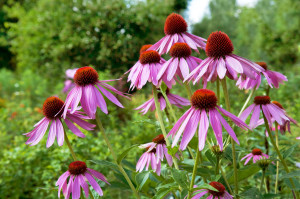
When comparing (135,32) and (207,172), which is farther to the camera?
(135,32)

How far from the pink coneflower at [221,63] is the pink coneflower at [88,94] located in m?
0.26

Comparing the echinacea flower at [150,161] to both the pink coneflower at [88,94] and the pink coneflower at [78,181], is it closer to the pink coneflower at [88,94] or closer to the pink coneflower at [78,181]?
the pink coneflower at [78,181]

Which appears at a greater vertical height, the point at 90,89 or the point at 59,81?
the point at 90,89

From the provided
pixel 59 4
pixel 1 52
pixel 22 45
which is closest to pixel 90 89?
pixel 59 4

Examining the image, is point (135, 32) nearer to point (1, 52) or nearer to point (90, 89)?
point (90, 89)

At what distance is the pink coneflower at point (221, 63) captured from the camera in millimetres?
828

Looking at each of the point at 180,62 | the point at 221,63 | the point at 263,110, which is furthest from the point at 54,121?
the point at 263,110

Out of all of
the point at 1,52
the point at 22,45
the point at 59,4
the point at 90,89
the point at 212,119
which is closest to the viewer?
the point at 212,119

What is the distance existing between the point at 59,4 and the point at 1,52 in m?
5.09

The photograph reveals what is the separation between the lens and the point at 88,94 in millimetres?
909

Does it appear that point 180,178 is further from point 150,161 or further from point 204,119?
point 150,161

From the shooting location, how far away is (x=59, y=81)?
6.57 meters

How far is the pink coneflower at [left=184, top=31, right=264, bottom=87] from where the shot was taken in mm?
828

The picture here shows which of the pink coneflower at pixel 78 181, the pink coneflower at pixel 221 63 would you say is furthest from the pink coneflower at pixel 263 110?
the pink coneflower at pixel 78 181
